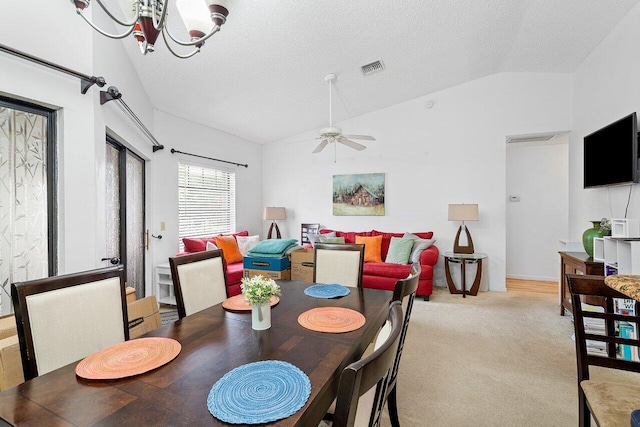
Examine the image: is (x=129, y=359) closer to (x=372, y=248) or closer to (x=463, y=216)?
(x=372, y=248)

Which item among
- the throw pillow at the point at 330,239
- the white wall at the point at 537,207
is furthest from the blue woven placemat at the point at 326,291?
the white wall at the point at 537,207

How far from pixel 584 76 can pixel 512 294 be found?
3152 millimetres

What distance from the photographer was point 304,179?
5.97 meters

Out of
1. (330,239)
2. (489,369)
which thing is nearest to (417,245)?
(330,239)

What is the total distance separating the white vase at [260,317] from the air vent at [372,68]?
343cm

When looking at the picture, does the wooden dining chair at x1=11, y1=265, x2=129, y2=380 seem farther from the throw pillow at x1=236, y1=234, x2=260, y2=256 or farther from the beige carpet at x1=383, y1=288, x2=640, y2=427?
the throw pillow at x1=236, y1=234, x2=260, y2=256

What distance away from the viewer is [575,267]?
10.5 ft

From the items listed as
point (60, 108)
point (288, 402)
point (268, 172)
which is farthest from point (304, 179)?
point (288, 402)

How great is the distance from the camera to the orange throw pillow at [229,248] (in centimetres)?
438

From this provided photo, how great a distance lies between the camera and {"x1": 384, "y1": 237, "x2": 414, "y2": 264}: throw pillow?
4426 mm

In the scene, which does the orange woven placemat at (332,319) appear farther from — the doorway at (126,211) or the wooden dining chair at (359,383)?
the doorway at (126,211)

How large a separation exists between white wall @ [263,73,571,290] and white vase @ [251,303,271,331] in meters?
4.21

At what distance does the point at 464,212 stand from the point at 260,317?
13.1 ft

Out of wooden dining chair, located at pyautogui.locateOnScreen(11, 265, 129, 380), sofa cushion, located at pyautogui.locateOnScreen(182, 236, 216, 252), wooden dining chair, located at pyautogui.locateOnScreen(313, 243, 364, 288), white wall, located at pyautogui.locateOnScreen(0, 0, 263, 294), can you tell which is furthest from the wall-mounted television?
sofa cushion, located at pyautogui.locateOnScreen(182, 236, 216, 252)
